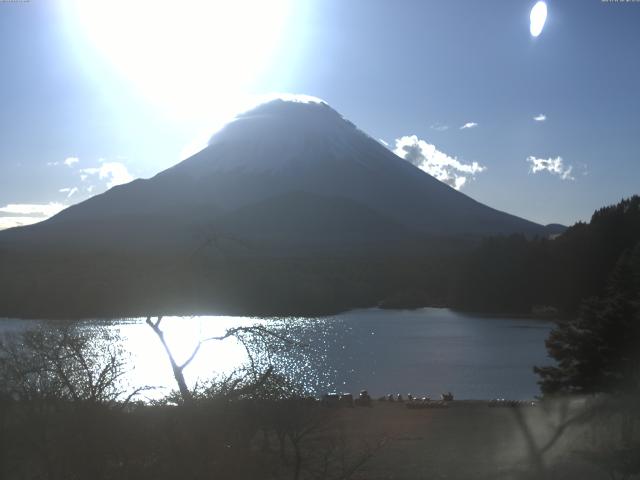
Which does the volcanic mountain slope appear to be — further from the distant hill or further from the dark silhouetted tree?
the dark silhouetted tree

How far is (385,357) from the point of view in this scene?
30719 millimetres

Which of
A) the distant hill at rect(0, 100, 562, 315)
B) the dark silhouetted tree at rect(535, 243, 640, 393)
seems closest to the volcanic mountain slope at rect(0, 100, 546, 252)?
the distant hill at rect(0, 100, 562, 315)

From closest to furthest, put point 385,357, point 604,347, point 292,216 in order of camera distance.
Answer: point 604,347
point 385,357
point 292,216

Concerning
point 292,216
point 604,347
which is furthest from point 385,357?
point 292,216

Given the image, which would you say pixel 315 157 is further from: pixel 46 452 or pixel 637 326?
pixel 46 452

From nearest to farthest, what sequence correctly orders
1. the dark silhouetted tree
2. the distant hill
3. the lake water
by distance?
1. the dark silhouetted tree
2. the lake water
3. the distant hill

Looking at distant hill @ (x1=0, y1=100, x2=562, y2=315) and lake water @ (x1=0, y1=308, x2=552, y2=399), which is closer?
lake water @ (x1=0, y1=308, x2=552, y2=399)

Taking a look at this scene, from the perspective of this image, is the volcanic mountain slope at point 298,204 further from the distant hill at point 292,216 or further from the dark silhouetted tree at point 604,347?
the dark silhouetted tree at point 604,347

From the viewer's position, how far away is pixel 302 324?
154 ft

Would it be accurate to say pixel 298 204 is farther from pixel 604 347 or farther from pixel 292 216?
pixel 604 347

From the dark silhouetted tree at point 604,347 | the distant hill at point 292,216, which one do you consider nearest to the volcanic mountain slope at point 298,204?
the distant hill at point 292,216

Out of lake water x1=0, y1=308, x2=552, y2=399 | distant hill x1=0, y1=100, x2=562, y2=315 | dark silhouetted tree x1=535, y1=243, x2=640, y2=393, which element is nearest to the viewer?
dark silhouetted tree x1=535, y1=243, x2=640, y2=393

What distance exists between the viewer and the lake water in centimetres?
2144

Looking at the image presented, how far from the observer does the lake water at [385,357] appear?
70.3 ft
